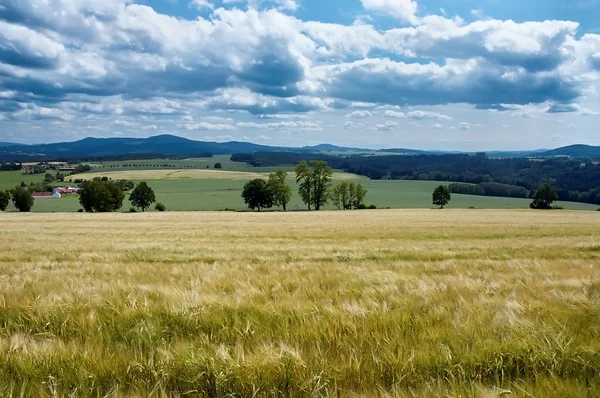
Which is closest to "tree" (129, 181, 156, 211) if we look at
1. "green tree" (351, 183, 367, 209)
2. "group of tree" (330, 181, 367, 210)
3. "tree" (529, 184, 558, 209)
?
"group of tree" (330, 181, 367, 210)

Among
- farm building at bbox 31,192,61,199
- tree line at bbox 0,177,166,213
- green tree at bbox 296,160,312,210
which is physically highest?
green tree at bbox 296,160,312,210

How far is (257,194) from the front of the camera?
92312 millimetres

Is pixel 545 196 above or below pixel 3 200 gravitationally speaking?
above

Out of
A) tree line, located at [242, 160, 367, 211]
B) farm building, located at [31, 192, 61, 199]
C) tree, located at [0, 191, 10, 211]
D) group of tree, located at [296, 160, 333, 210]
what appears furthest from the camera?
farm building, located at [31, 192, 61, 199]

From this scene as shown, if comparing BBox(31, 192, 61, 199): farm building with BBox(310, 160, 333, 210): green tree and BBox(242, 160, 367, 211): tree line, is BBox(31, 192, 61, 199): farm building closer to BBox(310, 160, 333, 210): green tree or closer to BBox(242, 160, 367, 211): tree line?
BBox(242, 160, 367, 211): tree line

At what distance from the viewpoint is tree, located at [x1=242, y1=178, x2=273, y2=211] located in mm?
92188

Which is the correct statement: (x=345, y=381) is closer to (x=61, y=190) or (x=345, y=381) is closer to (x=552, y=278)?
(x=552, y=278)

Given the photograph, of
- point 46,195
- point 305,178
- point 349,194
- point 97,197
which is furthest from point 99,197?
point 349,194

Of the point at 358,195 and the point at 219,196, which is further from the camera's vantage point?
the point at 219,196

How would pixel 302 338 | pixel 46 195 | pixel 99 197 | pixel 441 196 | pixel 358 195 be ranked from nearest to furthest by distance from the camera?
pixel 302 338, pixel 99 197, pixel 358 195, pixel 441 196, pixel 46 195

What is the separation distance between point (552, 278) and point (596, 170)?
19776cm

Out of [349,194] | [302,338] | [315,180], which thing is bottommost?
[349,194]

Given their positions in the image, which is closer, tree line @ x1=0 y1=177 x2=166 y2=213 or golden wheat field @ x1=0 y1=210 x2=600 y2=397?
golden wheat field @ x1=0 y1=210 x2=600 y2=397

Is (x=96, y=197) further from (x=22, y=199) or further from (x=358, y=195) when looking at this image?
(x=358, y=195)
